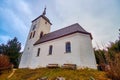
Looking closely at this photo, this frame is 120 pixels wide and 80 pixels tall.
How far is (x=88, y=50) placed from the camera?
14.6 metres

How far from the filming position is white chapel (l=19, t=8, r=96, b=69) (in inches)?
553

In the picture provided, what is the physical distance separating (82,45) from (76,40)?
3.80ft

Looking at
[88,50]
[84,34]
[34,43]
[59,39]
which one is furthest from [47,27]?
[88,50]

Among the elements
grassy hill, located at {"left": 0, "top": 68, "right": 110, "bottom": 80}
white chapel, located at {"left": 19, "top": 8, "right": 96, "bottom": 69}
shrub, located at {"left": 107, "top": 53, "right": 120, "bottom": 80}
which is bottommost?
grassy hill, located at {"left": 0, "top": 68, "right": 110, "bottom": 80}

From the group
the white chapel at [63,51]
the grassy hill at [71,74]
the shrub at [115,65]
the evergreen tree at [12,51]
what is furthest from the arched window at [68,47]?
the evergreen tree at [12,51]

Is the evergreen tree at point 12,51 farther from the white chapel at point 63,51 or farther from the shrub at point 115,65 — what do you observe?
the shrub at point 115,65

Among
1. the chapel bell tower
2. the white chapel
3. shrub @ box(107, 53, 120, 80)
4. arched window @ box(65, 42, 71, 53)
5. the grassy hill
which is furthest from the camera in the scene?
the chapel bell tower

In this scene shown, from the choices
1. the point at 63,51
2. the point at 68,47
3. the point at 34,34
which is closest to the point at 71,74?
the point at 63,51

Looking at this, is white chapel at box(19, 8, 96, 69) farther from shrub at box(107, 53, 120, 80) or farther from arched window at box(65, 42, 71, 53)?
shrub at box(107, 53, 120, 80)

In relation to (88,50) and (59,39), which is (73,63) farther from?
(59,39)

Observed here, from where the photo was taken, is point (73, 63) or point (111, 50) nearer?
point (111, 50)

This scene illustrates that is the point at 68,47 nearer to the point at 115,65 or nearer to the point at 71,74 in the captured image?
the point at 71,74

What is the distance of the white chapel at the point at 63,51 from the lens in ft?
46.1

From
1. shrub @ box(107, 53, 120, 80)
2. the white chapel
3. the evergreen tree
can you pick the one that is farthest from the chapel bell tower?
shrub @ box(107, 53, 120, 80)
